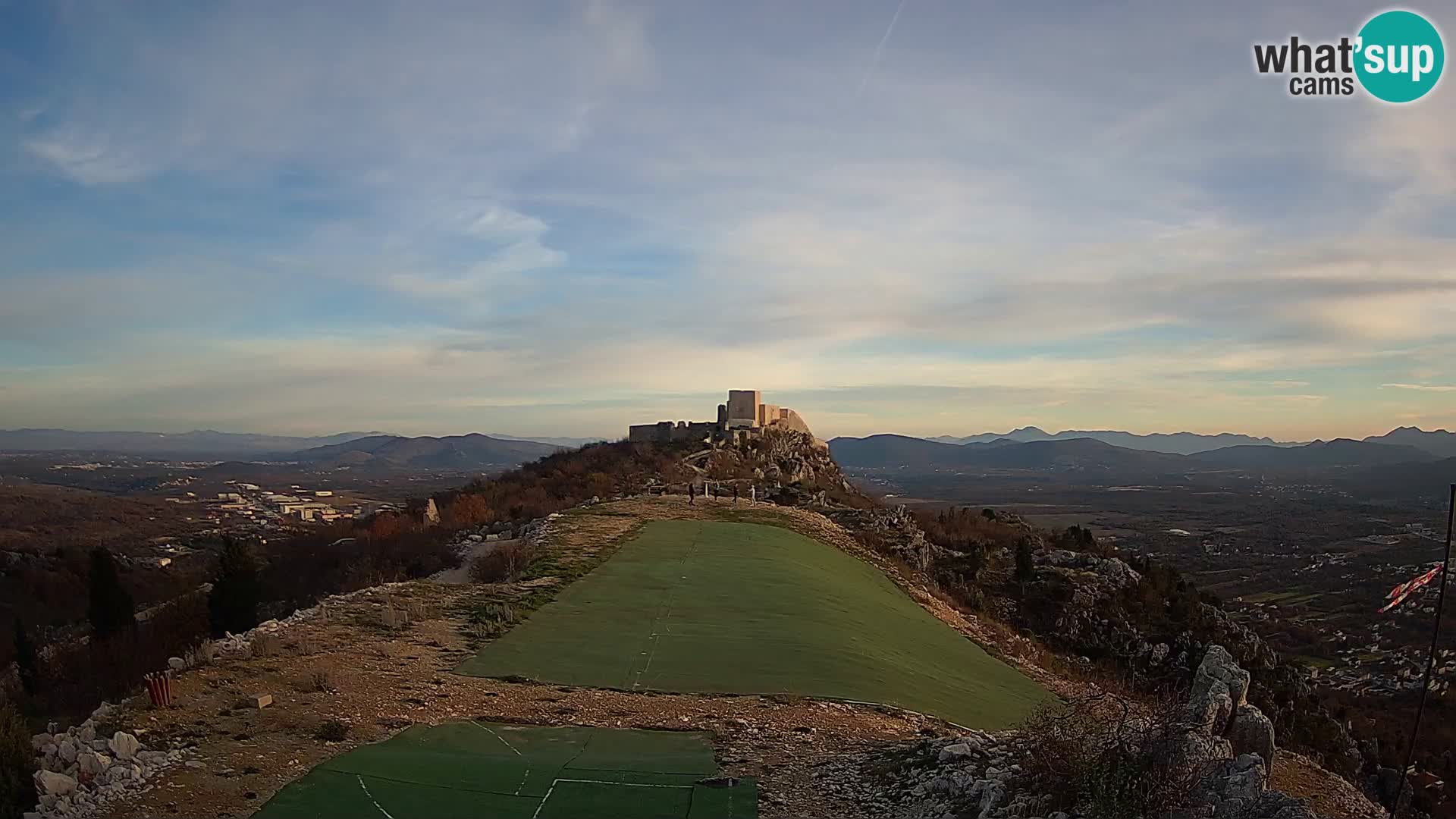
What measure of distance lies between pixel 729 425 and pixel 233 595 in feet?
155

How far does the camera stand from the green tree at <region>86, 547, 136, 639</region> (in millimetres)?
16438

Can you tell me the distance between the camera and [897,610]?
2059 centimetres

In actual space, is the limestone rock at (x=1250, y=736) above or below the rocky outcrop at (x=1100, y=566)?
above

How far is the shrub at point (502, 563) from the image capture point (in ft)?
63.7

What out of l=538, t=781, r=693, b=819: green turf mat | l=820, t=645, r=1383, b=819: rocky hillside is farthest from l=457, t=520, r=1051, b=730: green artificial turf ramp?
l=538, t=781, r=693, b=819: green turf mat

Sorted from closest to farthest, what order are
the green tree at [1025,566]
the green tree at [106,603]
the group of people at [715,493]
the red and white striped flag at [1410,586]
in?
the red and white striped flag at [1410,586], the green tree at [106,603], the green tree at [1025,566], the group of people at [715,493]

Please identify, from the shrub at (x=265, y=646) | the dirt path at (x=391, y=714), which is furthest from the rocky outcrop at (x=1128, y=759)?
the shrub at (x=265, y=646)

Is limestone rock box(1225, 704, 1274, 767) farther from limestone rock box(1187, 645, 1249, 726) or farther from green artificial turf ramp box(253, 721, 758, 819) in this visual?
green artificial turf ramp box(253, 721, 758, 819)

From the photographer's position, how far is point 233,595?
15.0m

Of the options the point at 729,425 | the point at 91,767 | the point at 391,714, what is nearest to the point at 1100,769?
the point at 391,714

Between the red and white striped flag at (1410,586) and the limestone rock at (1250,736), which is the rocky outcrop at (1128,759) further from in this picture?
the red and white striped flag at (1410,586)

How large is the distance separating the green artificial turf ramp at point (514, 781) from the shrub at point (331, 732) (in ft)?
1.49

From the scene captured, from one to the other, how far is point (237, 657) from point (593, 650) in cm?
490

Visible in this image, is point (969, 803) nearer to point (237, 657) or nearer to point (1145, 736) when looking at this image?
point (1145, 736)
